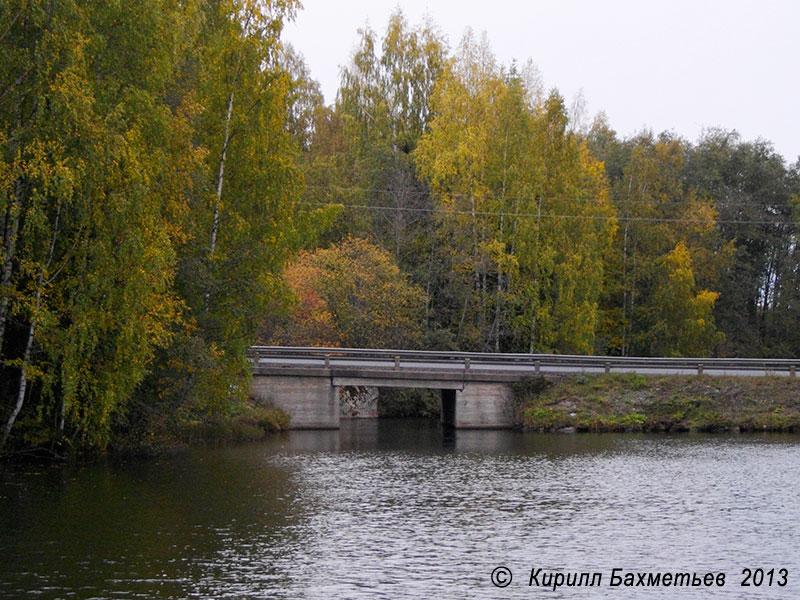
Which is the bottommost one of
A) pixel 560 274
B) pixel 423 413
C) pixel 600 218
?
pixel 423 413

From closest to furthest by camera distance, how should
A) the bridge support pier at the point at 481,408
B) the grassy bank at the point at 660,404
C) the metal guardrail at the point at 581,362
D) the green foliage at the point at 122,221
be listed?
the green foliage at the point at 122,221
the grassy bank at the point at 660,404
the bridge support pier at the point at 481,408
the metal guardrail at the point at 581,362

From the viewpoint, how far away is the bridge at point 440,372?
40031 millimetres

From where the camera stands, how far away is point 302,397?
40.2 m

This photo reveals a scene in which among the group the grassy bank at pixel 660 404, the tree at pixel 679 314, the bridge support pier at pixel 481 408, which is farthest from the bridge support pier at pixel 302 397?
the tree at pixel 679 314

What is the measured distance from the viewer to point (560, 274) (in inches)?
1978

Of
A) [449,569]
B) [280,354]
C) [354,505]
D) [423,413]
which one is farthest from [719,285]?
[449,569]

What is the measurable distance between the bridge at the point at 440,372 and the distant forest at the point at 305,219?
131 inches

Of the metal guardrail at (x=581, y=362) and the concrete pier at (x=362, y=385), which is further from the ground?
the metal guardrail at (x=581, y=362)

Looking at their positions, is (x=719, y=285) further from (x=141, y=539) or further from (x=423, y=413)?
(x=141, y=539)

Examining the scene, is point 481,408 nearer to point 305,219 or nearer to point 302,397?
point 302,397

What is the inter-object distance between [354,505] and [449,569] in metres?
6.06

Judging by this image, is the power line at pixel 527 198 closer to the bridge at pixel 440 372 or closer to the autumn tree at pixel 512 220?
the autumn tree at pixel 512 220

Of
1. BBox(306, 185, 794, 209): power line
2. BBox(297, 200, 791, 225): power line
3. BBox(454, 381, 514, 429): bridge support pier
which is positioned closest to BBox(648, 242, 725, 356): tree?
BBox(297, 200, 791, 225): power line

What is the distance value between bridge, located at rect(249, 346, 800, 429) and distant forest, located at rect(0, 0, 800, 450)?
3322 mm
